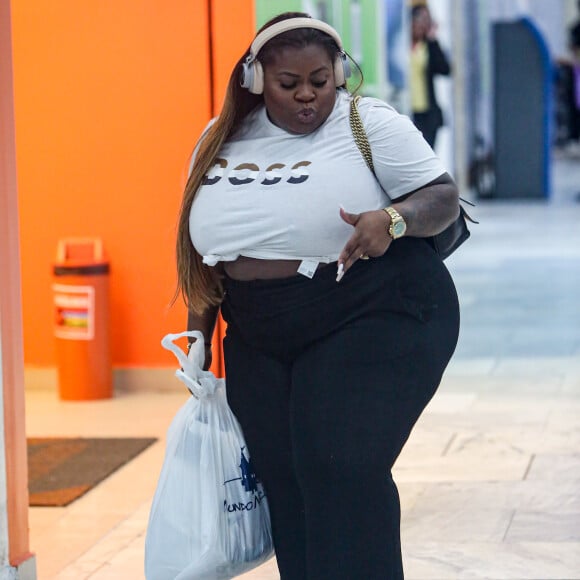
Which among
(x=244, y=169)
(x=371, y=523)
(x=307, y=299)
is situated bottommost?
(x=371, y=523)

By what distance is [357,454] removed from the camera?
2746mm

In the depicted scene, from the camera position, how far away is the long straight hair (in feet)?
9.21

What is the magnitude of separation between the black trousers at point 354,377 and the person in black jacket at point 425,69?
1047cm

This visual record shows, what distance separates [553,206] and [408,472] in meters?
11.5

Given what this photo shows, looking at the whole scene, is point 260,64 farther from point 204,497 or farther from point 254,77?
point 204,497

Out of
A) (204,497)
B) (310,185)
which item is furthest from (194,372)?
(310,185)

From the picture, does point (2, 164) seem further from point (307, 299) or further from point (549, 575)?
point (549, 575)

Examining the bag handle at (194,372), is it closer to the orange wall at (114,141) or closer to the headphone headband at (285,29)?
the headphone headband at (285,29)

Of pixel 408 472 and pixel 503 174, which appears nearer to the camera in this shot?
pixel 408 472

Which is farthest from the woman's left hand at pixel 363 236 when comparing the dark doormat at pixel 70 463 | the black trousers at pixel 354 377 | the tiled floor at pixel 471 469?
the dark doormat at pixel 70 463

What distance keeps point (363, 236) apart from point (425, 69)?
11.2 m

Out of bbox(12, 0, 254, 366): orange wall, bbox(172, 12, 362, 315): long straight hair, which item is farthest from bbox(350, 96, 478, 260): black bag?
bbox(12, 0, 254, 366): orange wall

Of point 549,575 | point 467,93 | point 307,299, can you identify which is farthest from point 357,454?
point 467,93

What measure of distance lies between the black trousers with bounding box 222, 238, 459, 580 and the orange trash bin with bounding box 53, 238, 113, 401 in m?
4.02
